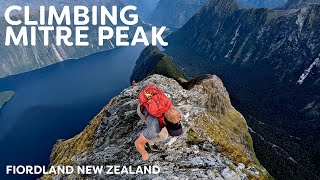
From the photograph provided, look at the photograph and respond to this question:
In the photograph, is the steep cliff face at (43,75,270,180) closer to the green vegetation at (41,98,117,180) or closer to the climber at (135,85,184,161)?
the green vegetation at (41,98,117,180)

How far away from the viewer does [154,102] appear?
28.2 m

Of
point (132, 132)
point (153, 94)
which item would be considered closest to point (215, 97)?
point (132, 132)

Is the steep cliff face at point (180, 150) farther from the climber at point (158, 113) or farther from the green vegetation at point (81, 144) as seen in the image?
the climber at point (158, 113)

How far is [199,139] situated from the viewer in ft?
140

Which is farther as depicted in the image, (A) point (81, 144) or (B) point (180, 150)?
(A) point (81, 144)

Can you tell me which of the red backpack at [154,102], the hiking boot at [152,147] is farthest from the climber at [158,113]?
the hiking boot at [152,147]

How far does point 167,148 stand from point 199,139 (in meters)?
4.53

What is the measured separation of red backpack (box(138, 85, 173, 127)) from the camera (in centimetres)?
2814

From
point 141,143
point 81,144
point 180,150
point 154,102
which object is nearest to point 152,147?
point 180,150

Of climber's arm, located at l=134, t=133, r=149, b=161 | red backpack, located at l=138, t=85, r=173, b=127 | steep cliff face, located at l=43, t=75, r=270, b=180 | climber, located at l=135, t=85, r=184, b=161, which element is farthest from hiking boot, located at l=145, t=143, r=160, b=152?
red backpack, located at l=138, t=85, r=173, b=127

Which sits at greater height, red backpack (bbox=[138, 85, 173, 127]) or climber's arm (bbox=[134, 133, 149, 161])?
red backpack (bbox=[138, 85, 173, 127])

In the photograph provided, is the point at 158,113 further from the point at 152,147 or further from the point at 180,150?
the point at 180,150

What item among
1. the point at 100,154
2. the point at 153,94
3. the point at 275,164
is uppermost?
the point at 153,94

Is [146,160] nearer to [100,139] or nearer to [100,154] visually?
[100,154]
